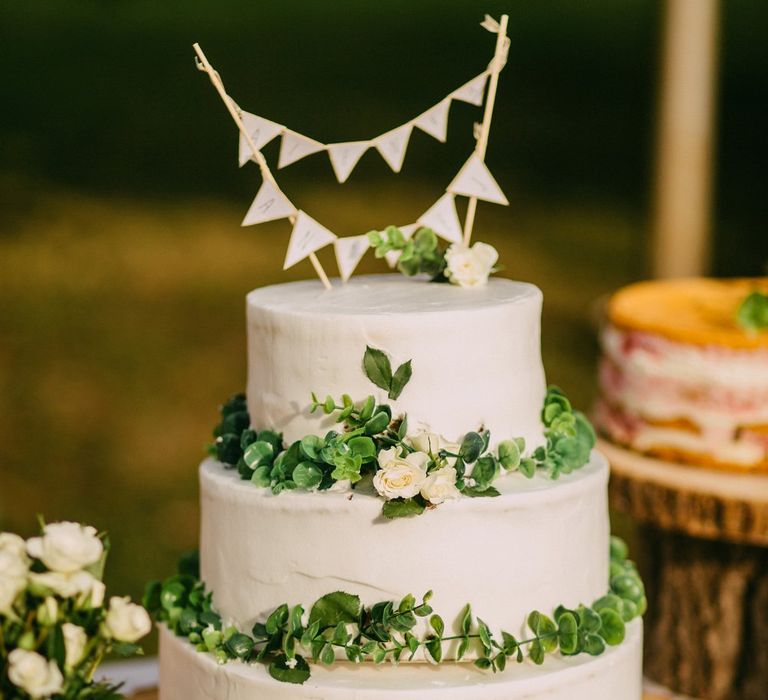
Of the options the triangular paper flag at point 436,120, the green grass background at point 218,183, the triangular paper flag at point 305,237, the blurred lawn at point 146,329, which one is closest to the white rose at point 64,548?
the triangular paper flag at point 305,237

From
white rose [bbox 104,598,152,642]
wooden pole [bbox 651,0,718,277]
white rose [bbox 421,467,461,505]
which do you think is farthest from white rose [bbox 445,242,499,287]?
wooden pole [bbox 651,0,718,277]

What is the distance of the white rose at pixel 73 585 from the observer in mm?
1654

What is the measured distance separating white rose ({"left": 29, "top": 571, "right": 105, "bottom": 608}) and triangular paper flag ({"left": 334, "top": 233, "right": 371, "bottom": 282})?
0.72 metres

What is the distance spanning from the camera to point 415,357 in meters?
1.87

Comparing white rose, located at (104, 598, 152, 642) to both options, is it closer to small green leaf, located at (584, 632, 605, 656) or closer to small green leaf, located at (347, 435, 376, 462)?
small green leaf, located at (347, 435, 376, 462)

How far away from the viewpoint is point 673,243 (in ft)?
16.3

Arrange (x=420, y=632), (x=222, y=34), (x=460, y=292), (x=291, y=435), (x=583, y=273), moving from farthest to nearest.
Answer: (x=222, y=34) → (x=583, y=273) → (x=460, y=292) → (x=291, y=435) → (x=420, y=632)

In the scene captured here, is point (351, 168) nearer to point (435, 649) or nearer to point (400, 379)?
point (400, 379)

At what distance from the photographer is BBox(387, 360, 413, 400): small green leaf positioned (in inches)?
72.5

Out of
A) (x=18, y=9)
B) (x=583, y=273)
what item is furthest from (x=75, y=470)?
(x=18, y=9)

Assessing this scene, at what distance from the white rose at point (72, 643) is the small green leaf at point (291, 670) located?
1.05ft

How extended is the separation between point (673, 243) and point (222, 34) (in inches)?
289

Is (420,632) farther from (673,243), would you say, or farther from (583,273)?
(583,273)

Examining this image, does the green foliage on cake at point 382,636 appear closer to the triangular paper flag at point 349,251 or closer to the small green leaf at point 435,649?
the small green leaf at point 435,649
